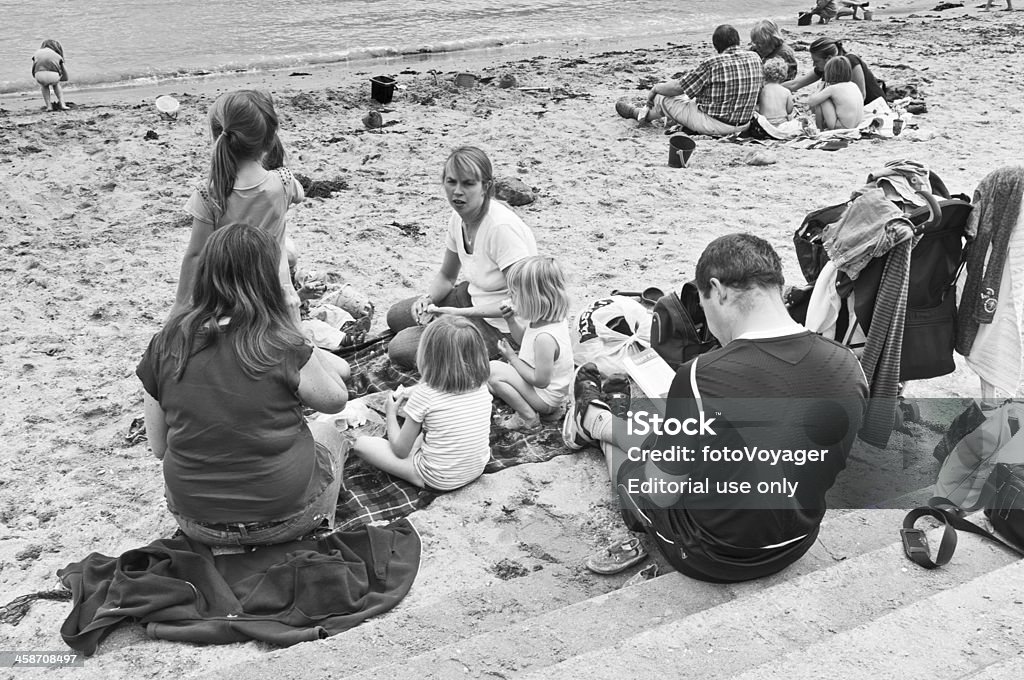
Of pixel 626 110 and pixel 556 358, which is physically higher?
pixel 626 110

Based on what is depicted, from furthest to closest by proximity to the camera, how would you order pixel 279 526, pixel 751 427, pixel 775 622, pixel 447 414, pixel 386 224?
pixel 386 224 < pixel 447 414 < pixel 279 526 < pixel 751 427 < pixel 775 622

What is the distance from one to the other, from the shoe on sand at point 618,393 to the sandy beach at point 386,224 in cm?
27

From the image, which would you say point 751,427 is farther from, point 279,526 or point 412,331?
point 412,331

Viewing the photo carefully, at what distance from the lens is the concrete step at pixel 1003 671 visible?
2.07 metres

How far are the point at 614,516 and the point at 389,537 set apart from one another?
0.93 m

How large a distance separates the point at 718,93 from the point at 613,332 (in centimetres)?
516

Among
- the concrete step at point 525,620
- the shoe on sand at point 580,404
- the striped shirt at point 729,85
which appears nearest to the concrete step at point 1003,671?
the concrete step at point 525,620

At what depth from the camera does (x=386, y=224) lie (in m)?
7.16

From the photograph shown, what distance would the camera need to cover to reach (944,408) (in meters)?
4.55

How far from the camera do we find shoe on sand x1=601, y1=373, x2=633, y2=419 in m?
4.25

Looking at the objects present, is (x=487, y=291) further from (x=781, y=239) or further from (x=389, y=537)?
(x=781, y=239)

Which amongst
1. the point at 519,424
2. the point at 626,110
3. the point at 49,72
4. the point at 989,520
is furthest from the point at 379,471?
the point at 49,72

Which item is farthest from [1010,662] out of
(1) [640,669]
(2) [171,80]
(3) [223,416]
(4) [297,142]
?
(2) [171,80]

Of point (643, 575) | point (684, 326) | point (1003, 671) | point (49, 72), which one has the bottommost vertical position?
point (643, 575)
